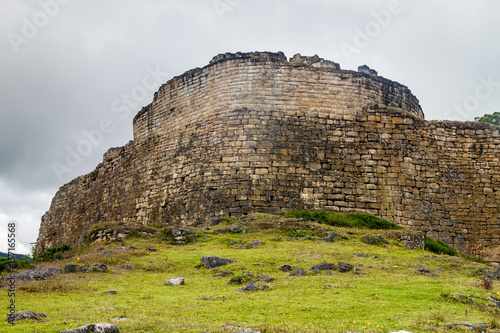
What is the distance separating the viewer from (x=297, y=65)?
19.3 m

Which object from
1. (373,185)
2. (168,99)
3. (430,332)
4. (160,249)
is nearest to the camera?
(430,332)

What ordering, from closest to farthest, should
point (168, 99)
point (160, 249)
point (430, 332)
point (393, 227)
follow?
point (430, 332), point (160, 249), point (393, 227), point (168, 99)

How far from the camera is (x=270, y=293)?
8859 millimetres

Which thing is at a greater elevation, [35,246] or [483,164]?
[483,164]

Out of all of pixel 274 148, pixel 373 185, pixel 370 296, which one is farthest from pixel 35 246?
pixel 370 296

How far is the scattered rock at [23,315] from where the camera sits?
6729 mm

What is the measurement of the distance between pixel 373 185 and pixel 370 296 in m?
10.5

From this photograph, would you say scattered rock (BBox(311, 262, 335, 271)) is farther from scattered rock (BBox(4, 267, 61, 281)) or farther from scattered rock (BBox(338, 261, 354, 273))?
scattered rock (BBox(4, 267, 61, 281))

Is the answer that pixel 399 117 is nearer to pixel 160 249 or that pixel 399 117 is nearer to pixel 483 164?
pixel 483 164

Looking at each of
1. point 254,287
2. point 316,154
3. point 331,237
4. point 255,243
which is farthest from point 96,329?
point 316,154

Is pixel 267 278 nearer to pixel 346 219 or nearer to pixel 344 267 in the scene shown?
pixel 344 267

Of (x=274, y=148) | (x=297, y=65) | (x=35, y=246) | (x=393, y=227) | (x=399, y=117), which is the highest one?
(x=297, y=65)

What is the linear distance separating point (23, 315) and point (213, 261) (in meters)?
5.50

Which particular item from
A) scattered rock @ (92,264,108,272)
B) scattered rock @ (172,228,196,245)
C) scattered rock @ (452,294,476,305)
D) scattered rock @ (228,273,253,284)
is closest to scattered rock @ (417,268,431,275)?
scattered rock @ (452,294,476,305)
